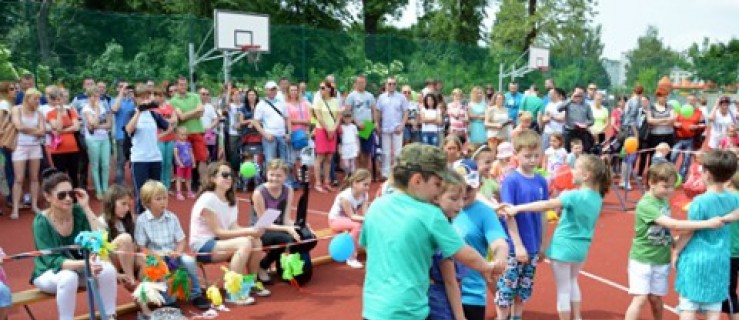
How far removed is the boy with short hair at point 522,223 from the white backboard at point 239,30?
46.7 ft

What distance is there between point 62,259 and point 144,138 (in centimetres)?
425

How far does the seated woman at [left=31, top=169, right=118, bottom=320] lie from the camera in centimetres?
494

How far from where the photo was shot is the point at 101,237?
4867 mm

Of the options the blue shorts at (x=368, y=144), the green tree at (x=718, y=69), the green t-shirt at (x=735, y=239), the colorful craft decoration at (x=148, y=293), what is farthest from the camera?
the green tree at (x=718, y=69)

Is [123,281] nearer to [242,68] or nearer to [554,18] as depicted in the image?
[242,68]

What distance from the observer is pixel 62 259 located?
5.04m

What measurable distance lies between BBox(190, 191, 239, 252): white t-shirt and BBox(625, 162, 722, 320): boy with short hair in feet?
11.4

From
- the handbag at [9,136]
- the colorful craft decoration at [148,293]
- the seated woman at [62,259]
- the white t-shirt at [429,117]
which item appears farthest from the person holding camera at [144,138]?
the white t-shirt at [429,117]

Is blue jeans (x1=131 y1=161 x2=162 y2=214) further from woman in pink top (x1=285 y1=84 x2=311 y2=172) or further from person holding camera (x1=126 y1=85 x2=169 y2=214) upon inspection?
woman in pink top (x1=285 y1=84 x2=311 y2=172)

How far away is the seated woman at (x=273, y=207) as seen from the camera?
6.48m

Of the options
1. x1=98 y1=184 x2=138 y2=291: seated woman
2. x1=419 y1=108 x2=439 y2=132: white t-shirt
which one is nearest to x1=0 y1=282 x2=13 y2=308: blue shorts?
x1=98 y1=184 x2=138 y2=291: seated woman

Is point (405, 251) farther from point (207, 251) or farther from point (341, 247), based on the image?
point (207, 251)

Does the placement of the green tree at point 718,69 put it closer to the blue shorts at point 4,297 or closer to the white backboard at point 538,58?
the white backboard at point 538,58

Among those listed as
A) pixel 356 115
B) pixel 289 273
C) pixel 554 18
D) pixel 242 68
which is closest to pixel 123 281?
pixel 289 273
